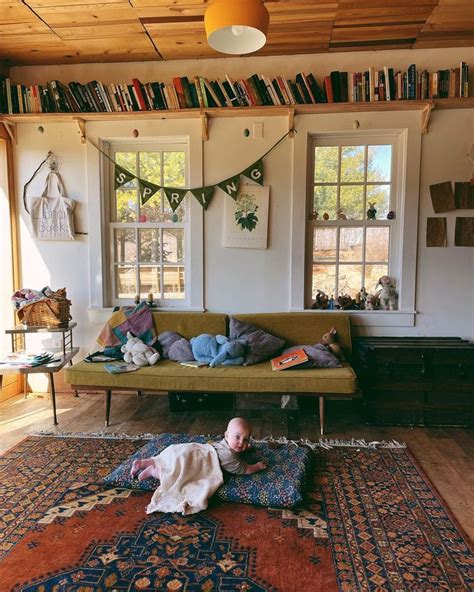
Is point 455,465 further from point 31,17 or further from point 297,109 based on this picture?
point 31,17

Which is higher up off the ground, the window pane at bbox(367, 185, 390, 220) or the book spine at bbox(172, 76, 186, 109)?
the book spine at bbox(172, 76, 186, 109)

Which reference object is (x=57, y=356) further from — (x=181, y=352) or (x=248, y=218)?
(x=248, y=218)

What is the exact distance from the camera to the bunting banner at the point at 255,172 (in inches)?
146

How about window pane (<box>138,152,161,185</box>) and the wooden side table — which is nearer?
the wooden side table

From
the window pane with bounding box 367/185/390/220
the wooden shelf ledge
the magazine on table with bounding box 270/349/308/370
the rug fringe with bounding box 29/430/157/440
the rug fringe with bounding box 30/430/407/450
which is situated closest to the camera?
the rug fringe with bounding box 30/430/407/450

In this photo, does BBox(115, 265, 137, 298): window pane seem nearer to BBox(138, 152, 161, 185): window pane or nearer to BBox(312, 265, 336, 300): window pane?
BBox(138, 152, 161, 185): window pane

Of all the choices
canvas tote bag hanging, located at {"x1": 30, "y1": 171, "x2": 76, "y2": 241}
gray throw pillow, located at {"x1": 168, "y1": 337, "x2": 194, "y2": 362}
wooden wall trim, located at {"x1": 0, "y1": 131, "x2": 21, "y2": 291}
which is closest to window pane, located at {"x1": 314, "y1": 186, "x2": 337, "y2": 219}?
gray throw pillow, located at {"x1": 168, "y1": 337, "x2": 194, "y2": 362}

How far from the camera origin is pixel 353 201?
384 cm

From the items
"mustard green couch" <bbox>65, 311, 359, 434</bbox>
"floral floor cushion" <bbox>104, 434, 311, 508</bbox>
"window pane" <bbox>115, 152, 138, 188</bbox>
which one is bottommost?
"floral floor cushion" <bbox>104, 434, 311, 508</bbox>

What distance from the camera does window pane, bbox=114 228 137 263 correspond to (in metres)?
4.03

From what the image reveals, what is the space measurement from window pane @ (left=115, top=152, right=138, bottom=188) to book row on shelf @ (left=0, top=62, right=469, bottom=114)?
397 millimetres

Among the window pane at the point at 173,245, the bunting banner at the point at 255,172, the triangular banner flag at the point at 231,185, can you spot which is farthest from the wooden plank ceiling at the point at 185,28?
the window pane at the point at 173,245

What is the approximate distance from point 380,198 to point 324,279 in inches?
33.8

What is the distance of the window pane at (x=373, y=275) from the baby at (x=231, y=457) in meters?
2.07
